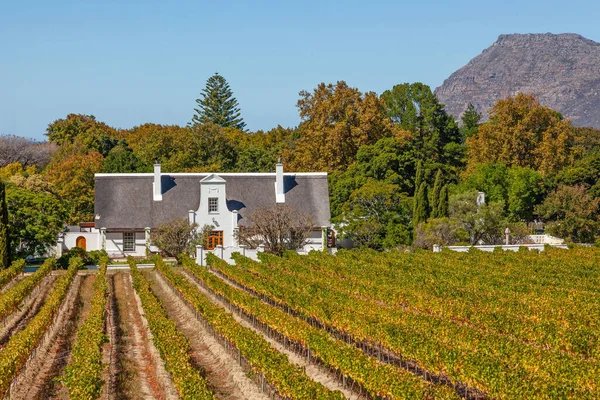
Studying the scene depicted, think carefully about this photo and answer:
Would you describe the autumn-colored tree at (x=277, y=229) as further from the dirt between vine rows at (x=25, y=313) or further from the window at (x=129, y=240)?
the dirt between vine rows at (x=25, y=313)

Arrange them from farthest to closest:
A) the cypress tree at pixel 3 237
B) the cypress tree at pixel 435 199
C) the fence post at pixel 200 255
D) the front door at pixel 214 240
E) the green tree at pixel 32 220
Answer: the cypress tree at pixel 435 199
the front door at pixel 214 240
the fence post at pixel 200 255
the green tree at pixel 32 220
the cypress tree at pixel 3 237

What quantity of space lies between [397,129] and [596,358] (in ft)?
152

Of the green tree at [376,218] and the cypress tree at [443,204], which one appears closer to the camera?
the green tree at [376,218]

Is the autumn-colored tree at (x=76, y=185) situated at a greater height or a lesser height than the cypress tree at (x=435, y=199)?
greater

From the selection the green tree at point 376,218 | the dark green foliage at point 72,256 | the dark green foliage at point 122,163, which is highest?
the dark green foliage at point 122,163

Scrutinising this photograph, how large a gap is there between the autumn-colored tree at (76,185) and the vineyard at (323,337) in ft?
84.3

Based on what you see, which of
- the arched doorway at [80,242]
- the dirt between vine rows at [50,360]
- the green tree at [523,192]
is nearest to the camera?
the dirt between vine rows at [50,360]

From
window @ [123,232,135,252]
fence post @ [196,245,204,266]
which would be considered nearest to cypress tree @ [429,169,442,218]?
fence post @ [196,245,204,266]

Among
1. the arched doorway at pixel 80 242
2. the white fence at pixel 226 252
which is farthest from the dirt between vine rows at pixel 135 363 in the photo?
the arched doorway at pixel 80 242

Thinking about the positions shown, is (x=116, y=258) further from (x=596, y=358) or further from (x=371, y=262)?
(x=596, y=358)

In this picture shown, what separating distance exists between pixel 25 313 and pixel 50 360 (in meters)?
8.10

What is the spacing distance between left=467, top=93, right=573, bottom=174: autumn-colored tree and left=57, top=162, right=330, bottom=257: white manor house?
17375 millimetres

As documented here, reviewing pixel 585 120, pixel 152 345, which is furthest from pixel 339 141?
pixel 585 120

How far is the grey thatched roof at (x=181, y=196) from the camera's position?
4984 cm
